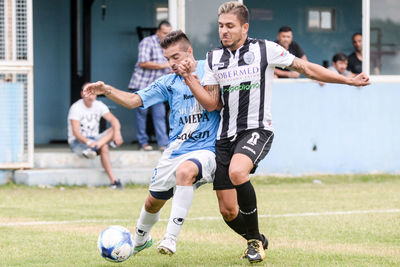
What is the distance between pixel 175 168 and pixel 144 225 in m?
0.57

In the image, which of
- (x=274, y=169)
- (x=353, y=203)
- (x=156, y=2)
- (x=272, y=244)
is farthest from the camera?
(x=156, y=2)

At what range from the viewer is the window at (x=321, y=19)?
1717 centimetres

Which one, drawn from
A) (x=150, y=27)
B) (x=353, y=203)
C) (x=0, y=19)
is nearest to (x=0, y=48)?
(x=0, y=19)

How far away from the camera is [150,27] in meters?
16.1

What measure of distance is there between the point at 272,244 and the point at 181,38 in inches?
77.4

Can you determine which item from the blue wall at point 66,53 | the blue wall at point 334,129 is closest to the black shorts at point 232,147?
the blue wall at point 334,129

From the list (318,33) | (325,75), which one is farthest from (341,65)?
(325,75)

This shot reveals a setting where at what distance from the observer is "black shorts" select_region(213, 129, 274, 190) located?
5.98 m

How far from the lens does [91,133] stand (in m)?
12.1

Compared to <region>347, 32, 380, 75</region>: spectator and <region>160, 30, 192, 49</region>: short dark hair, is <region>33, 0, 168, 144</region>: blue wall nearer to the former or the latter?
<region>347, 32, 380, 75</region>: spectator

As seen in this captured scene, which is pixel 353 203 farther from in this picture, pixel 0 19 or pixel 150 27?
pixel 150 27

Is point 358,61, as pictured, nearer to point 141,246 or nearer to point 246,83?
point 246,83

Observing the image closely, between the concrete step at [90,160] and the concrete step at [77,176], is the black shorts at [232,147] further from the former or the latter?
the concrete step at [90,160]

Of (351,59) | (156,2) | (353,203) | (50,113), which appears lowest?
(353,203)
